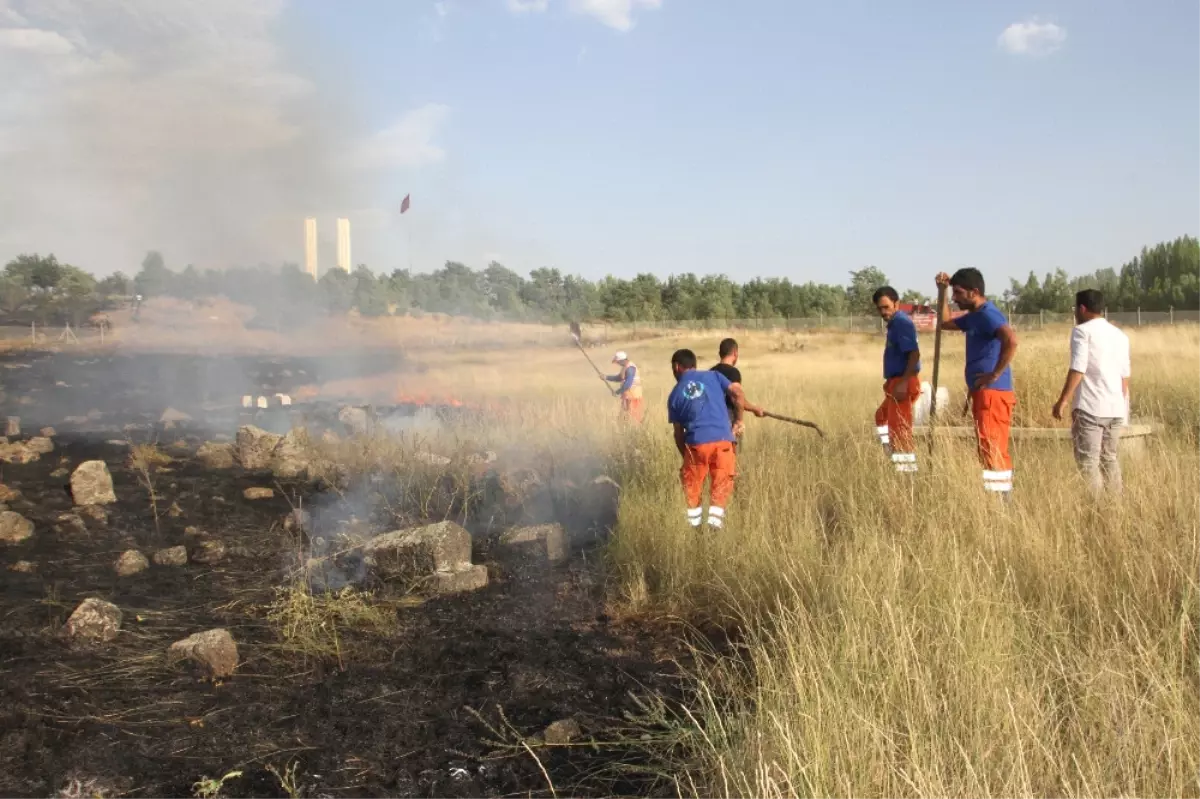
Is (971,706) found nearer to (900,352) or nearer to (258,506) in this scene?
(900,352)

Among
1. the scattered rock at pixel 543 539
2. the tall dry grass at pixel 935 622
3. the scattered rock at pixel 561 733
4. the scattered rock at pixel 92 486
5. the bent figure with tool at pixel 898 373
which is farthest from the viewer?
the scattered rock at pixel 92 486

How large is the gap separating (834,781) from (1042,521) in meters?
2.84

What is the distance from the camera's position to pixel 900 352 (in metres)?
6.80

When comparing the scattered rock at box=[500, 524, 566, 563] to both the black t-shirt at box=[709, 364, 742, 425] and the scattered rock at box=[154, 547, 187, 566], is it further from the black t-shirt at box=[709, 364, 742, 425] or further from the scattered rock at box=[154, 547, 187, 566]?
the scattered rock at box=[154, 547, 187, 566]

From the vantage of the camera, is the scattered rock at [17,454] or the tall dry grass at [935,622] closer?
the tall dry grass at [935,622]

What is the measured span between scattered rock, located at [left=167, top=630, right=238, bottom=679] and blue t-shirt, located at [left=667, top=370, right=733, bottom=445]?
320cm

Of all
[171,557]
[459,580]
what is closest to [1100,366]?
[459,580]

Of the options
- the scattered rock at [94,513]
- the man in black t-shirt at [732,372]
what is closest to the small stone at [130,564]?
the scattered rock at [94,513]

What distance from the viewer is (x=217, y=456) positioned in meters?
10.9

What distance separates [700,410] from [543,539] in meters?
2.03

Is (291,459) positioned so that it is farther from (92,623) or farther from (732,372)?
(732,372)

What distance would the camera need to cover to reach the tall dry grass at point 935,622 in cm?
248

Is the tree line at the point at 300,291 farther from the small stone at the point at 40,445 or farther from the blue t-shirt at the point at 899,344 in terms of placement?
the blue t-shirt at the point at 899,344

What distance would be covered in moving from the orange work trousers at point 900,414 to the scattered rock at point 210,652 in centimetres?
482
